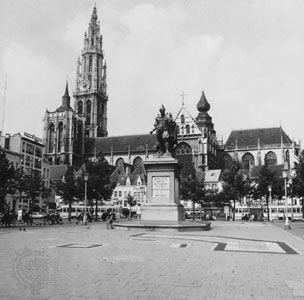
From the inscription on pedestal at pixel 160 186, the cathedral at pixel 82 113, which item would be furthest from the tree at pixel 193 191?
the cathedral at pixel 82 113

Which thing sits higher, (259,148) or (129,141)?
(129,141)

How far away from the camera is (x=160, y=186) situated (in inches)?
909

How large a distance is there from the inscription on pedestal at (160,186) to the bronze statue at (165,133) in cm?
181

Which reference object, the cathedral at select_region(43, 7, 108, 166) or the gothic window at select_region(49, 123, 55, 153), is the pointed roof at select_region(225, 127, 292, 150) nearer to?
the cathedral at select_region(43, 7, 108, 166)

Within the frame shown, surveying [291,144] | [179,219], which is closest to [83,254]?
[179,219]

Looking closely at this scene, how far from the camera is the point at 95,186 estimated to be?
53.4 m

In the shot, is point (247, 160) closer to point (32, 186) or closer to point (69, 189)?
point (69, 189)

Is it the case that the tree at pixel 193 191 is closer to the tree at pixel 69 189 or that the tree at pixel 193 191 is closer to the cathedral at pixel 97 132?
the tree at pixel 69 189

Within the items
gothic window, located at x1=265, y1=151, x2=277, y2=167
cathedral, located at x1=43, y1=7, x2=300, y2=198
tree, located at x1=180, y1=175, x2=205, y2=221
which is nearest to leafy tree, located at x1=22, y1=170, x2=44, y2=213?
tree, located at x1=180, y1=175, x2=205, y2=221

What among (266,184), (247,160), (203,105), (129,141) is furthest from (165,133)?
(129,141)

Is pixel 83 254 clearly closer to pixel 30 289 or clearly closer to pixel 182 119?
pixel 30 289

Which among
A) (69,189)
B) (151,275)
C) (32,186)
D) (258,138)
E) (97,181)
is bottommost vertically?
(151,275)

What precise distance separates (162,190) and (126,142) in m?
105

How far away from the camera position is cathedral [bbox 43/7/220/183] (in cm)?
10939
